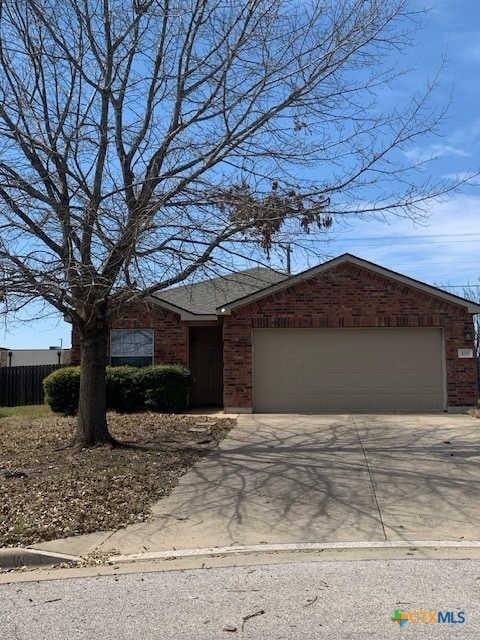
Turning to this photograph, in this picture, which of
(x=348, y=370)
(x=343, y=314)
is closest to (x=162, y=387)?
(x=348, y=370)

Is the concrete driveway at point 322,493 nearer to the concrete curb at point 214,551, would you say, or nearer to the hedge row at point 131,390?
the concrete curb at point 214,551

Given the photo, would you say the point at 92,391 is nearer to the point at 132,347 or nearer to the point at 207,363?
the point at 132,347

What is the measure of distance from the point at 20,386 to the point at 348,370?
10909mm

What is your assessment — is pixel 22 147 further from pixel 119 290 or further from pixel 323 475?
pixel 323 475

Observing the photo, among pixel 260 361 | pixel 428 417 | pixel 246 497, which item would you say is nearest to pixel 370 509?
pixel 246 497

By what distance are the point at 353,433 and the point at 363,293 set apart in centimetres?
521

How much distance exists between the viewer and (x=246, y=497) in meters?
8.20

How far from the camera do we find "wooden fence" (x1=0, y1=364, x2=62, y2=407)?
70.1 feet

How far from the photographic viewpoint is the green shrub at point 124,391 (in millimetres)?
16922

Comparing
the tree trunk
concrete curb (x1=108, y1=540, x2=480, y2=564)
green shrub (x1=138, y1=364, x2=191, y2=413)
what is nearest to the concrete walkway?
concrete curb (x1=108, y1=540, x2=480, y2=564)

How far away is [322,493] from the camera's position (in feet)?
27.2

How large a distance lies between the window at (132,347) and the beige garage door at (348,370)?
326 cm

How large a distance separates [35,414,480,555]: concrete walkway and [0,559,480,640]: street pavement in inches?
34.9

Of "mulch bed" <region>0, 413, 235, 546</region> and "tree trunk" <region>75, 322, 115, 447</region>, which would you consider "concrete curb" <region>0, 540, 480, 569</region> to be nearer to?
"mulch bed" <region>0, 413, 235, 546</region>
